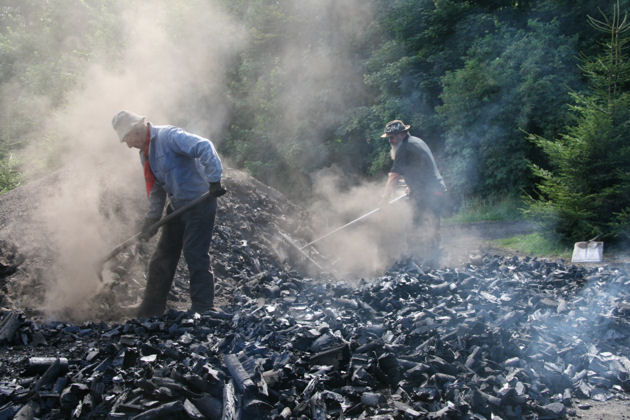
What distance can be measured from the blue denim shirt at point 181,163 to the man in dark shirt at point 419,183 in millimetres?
3505

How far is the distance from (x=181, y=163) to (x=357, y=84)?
11.8 m

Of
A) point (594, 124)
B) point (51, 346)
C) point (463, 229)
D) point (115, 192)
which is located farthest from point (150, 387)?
point (463, 229)

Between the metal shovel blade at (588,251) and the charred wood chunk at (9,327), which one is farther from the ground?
the charred wood chunk at (9,327)

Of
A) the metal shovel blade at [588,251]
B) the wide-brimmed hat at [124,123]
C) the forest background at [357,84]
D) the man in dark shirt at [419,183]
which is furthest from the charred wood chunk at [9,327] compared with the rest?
the metal shovel blade at [588,251]

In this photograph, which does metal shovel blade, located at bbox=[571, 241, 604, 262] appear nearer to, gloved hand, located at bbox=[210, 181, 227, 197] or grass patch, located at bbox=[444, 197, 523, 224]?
grass patch, located at bbox=[444, 197, 523, 224]

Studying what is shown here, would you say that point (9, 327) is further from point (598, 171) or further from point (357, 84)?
point (357, 84)

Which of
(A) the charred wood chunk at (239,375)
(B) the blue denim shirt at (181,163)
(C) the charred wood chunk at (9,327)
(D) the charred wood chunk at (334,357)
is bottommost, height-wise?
(D) the charred wood chunk at (334,357)

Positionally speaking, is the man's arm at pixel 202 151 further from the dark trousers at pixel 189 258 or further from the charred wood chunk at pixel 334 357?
the charred wood chunk at pixel 334 357

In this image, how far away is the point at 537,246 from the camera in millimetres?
8305

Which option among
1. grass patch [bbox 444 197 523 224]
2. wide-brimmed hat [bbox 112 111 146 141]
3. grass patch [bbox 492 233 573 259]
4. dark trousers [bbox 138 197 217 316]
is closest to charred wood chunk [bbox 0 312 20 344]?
dark trousers [bbox 138 197 217 316]

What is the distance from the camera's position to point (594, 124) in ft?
24.3

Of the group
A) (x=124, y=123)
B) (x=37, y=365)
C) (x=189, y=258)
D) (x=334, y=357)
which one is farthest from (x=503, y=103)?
(x=37, y=365)

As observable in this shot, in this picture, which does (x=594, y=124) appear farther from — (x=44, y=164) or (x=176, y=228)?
(x=44, y=164)

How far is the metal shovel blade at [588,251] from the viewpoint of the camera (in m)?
6.91
